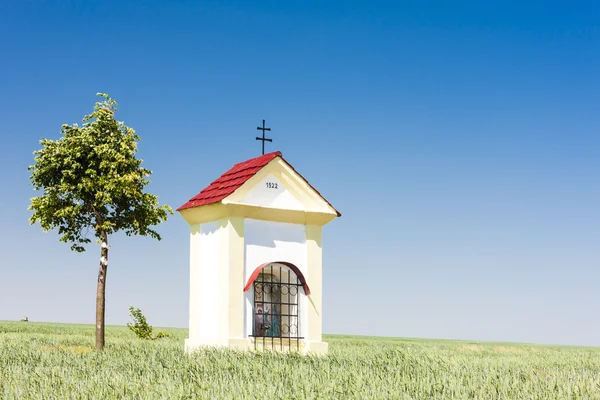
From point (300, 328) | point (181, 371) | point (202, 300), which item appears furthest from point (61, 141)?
point (181, 371)

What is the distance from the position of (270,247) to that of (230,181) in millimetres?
1879

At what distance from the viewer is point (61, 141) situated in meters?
21.8

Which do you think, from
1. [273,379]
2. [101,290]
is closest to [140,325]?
[101,290]

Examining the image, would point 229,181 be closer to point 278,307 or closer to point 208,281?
point 208,281

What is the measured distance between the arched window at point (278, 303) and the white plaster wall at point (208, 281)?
3.15ft

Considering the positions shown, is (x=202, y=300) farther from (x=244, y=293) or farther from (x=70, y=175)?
(x=70, y=175)

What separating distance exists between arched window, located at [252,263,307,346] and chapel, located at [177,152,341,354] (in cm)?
2

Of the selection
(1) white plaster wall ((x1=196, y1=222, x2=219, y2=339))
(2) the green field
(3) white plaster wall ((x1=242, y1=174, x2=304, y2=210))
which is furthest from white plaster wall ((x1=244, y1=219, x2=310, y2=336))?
(2) the green field

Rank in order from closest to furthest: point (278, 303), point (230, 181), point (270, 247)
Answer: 1. point (270, 247)
2. point (278, 303)
3. point (230, 181)

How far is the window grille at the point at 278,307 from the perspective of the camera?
1537 cm

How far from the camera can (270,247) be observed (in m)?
15.2

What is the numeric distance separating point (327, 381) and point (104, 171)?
1363 cm

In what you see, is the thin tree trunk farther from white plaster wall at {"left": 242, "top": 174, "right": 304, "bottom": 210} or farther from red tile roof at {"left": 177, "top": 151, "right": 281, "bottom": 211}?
white plaster wall at {"left": 242, "top": 174, "right": 304, "bottom": 210}

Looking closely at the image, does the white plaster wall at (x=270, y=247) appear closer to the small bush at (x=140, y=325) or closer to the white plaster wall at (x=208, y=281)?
the white plaster wall at (x=208, y=281)
